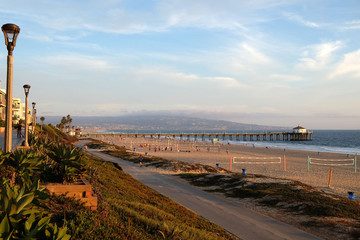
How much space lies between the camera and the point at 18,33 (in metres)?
7.73

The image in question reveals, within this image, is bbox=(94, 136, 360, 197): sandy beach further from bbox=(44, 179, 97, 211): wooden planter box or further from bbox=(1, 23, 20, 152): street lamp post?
bbox=(1, 23, 20, 152): street lamp post

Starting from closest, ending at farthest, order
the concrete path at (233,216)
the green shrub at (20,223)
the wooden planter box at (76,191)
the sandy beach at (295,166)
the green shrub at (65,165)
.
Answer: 1. the green shrub at (20,223)
2. the wooden planter box at (76,191)
3. the green shrub at (65,165)
4. the concrete path at (233,216)
5. the sandy beach at (295,166)

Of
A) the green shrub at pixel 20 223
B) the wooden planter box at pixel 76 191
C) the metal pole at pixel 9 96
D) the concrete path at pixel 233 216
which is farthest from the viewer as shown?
the concrete path at pixel 233 216

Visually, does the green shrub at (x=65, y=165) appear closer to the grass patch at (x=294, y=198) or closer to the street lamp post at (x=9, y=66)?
the street lamp post at (x=9, y=66)

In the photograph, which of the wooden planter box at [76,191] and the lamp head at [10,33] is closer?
the wooden planter box at [76,191]

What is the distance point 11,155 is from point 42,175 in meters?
1.02

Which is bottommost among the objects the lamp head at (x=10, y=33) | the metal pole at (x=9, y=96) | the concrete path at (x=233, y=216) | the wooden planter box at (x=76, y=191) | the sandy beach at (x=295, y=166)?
the sandy beach at (x=295, y=166)

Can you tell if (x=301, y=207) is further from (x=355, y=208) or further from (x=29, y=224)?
(x=29, y=224)

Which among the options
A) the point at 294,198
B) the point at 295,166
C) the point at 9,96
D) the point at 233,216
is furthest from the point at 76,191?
the point at 295,166

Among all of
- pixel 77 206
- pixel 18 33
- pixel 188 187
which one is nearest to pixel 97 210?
pixel 77 206

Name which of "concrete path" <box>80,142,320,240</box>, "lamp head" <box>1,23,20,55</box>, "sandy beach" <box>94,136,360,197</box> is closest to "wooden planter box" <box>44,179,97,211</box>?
"lamp head" <box>1,23,20,55</box>

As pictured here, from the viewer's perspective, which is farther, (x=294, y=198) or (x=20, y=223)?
(x=294, y=198)

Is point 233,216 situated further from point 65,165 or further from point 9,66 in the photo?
point 9,66

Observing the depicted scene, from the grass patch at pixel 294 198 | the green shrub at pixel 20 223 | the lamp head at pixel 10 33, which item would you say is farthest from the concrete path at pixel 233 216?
the lamp head at pixel 10 33
